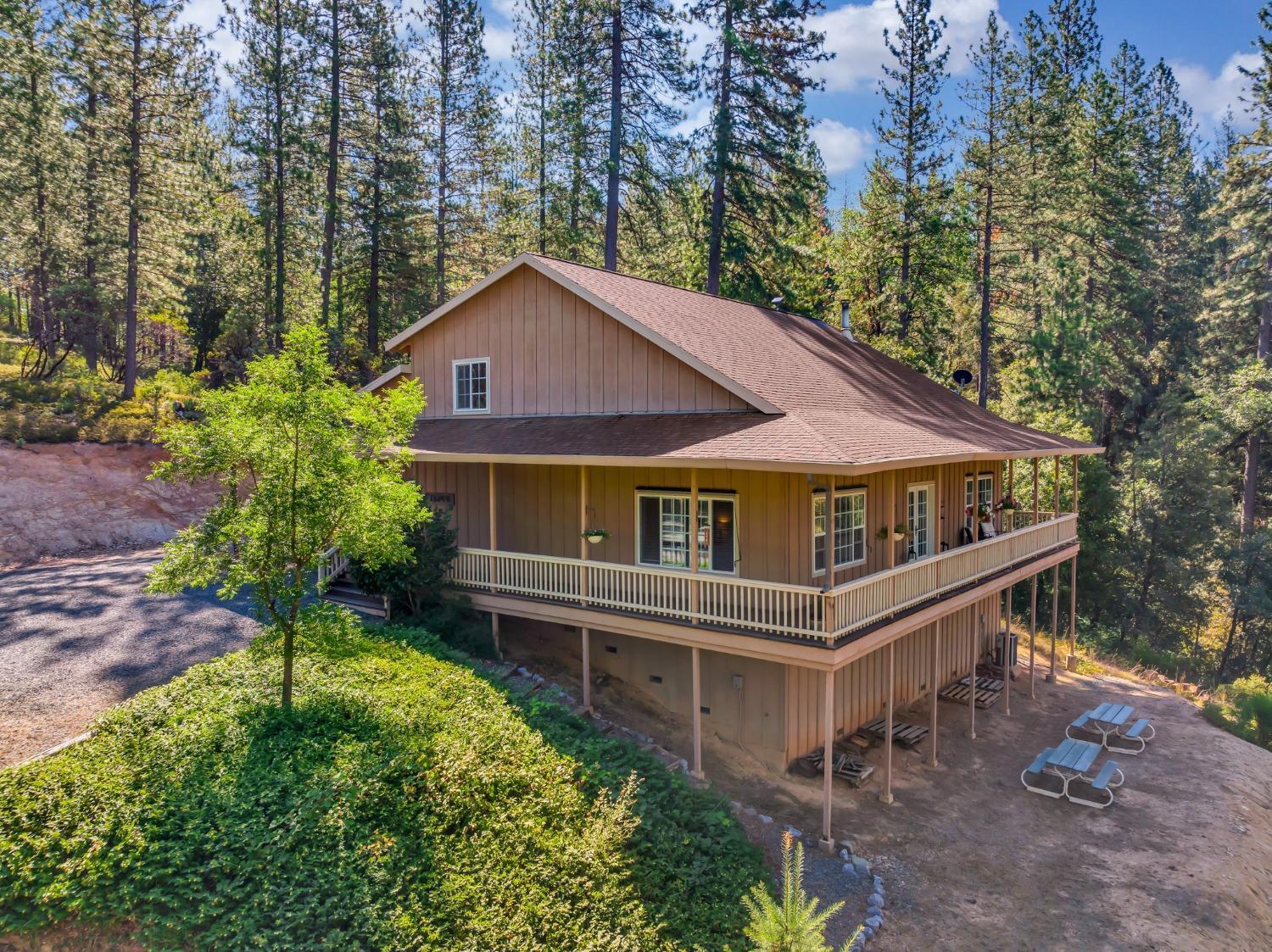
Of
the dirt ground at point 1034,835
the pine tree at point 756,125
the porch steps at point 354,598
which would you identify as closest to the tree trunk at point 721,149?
the pine tree at point 756,125

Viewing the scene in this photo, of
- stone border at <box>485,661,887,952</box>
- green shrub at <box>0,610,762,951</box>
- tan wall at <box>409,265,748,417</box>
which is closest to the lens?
green shrub at <box>0,610,762,951</box>

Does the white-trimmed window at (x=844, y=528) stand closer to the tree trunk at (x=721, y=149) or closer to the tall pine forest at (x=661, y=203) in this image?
the tree trunk at (x=721, y=149)

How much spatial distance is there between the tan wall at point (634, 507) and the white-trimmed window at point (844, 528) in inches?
6.4

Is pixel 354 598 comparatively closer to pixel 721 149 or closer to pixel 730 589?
pixel 730 589

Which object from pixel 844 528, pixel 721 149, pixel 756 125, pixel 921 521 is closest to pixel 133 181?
pixel 721 149

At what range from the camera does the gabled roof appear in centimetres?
1101

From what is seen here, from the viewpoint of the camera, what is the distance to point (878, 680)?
14836 millimetres

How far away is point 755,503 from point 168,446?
7.91 m

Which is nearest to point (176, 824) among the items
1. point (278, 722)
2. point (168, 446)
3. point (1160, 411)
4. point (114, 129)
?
point (278, 722)

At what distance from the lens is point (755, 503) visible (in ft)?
39.5

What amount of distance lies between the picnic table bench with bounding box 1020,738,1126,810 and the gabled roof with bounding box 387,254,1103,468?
16.9 feet

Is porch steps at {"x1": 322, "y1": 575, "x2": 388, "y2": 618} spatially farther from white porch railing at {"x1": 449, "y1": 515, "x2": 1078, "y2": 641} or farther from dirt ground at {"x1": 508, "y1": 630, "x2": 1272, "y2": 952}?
dirt ground at {"x1": 508, "y1": 630, "x2": 1272, "y2": 952}

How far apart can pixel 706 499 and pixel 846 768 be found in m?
4.94

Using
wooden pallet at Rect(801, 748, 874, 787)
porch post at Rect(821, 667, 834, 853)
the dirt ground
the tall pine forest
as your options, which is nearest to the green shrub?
porch post at Rect(821, 667, 834, 853)
